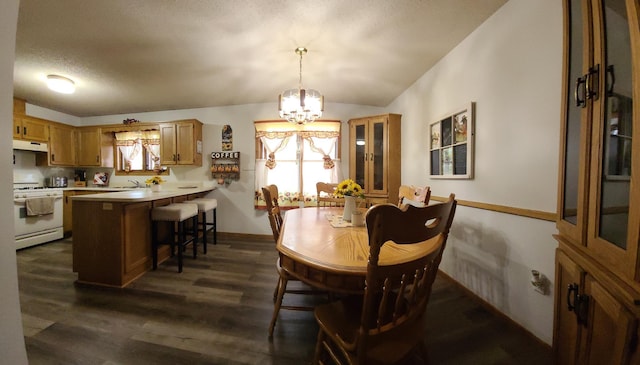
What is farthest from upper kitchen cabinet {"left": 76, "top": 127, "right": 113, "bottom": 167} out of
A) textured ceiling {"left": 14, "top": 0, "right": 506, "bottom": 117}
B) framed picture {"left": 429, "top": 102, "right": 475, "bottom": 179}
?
framed picture {"left": 429, "top": 102, "right": 475, "bottom": 179}

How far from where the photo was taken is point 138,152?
154 inches

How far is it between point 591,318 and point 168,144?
4.64 m

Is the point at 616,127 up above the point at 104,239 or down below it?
above

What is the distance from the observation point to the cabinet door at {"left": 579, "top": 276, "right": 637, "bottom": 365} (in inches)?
20.1

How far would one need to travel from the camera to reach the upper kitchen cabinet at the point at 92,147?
3824 mm

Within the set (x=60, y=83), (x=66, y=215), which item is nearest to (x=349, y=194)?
(x=60, y=83)

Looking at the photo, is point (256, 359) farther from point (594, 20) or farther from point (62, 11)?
point (62, 11)

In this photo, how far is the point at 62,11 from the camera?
1.59 metres

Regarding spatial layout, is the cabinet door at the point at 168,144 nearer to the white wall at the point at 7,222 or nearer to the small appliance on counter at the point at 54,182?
the small appliance on counter at the point at 54,182

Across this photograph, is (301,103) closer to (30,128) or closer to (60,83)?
(60,83)

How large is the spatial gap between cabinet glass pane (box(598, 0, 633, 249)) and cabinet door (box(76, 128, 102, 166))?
19.4ft

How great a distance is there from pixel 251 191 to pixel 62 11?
269cm

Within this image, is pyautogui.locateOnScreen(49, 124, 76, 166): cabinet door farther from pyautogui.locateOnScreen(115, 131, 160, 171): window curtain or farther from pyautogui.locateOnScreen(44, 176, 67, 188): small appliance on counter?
pyautogui.locateOnScreen(115, 131, 160, 171): window curtain

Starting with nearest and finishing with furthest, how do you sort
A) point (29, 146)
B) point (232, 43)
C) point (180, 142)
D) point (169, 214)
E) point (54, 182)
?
point (232, 43), point (169, 214), point (29, 146), point (180, 142), point (54, 182)
